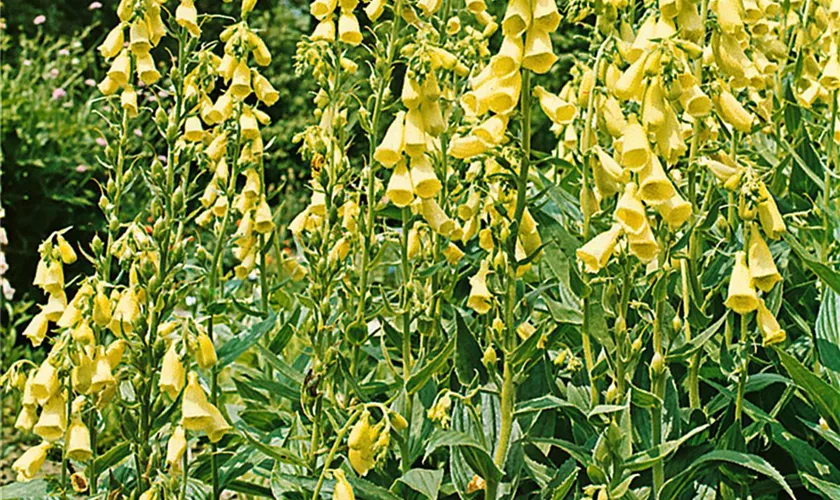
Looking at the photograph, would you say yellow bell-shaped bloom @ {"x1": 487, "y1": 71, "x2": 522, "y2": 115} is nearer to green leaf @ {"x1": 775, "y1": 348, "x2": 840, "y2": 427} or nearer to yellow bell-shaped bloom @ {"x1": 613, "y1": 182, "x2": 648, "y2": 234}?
yellow bell-shaped bloom @ {"x1": 613, "y1": 182, "x2": 648, "y2": 234}

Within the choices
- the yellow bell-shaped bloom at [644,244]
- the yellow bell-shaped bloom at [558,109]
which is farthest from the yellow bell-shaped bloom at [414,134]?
the yellow bell-shaped bloom at [644,244]

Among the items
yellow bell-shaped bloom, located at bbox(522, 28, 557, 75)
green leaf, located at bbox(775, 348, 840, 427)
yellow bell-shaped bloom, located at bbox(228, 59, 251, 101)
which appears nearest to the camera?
yellow bell-shaped bloom, located at bbox(522, 28, 557, 75)

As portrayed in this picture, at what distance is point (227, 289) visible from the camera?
3457 millimetres

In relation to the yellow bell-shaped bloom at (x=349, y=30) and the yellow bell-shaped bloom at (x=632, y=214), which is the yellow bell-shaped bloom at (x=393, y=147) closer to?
the yellow bell-shaped bloom at (x=349, y=30)

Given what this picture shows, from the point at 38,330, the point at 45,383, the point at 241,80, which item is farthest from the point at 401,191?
the point at 38,330

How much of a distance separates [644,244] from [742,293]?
0.30 m

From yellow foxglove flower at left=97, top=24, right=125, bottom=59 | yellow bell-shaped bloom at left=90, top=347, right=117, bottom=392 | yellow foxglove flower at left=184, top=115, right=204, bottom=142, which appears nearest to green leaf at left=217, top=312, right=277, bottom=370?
yellow bell-shaped bloom at left=90, top=347, right=117, bottom=392

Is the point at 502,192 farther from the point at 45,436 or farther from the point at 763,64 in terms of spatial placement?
the point at 45,436

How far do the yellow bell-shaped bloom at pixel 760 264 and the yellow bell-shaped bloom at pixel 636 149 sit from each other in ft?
1.23

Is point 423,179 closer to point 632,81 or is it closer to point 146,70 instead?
point 632,81

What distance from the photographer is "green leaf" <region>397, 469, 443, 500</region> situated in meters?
2.33

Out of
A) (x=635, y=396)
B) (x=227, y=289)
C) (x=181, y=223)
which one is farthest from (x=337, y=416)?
(x=227, y=289)

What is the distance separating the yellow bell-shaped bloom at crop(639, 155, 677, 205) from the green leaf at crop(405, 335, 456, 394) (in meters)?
0.62

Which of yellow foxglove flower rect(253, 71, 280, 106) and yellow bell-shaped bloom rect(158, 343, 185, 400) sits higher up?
yellow foxglove flower rect(253, 71, 280, 106)
